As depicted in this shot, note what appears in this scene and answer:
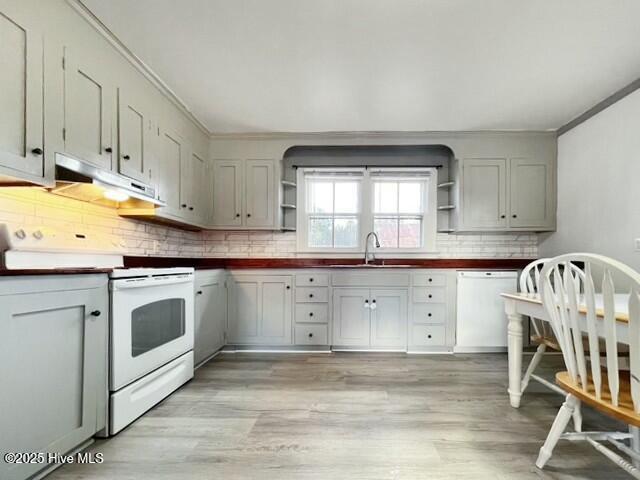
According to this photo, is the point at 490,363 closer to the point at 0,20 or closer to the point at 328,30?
the point at 328,30

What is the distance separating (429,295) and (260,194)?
2.13 m

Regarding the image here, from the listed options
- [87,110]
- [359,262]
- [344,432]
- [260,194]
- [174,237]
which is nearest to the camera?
[344,432]

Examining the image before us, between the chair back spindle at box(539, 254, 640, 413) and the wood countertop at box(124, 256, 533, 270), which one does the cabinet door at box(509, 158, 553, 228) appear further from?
the chair back spindle at box(539, 254, 640, 413)

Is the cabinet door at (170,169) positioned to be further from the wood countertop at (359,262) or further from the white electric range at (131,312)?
the wood countertop at (359,262)

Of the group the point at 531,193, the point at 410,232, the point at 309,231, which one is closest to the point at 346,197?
the point at 309,231

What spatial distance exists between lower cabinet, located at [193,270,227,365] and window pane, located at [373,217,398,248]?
1856 millimetres

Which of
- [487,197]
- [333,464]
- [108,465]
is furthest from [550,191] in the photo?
[108,465]

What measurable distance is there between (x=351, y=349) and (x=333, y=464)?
1.92m

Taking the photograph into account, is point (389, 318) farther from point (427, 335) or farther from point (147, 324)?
point (147, 324)

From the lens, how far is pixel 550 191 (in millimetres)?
3719

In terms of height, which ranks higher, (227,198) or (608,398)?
(227,198)

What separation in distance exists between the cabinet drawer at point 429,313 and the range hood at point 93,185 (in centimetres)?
259

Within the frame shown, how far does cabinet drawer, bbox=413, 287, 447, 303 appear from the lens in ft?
11.4

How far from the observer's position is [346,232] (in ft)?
13.5
